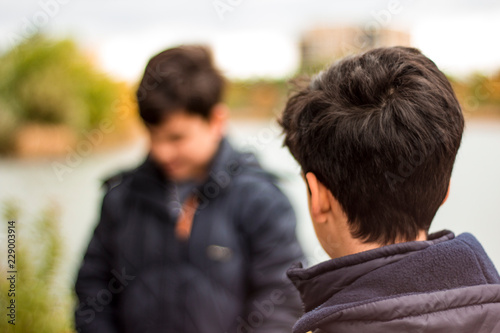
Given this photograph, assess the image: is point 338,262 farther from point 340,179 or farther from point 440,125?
point 440,125

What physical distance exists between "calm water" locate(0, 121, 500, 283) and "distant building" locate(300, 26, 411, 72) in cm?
42

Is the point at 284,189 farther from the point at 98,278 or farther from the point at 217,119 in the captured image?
the point at 98,278

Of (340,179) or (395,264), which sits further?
(340,179)

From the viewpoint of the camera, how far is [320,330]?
2.88 ft

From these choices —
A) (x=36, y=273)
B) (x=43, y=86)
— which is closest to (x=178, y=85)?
(x=36, y=273)

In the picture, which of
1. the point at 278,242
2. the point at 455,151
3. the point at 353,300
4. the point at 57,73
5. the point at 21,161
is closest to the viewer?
the point at 353,300

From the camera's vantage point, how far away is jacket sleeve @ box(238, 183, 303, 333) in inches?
67.7

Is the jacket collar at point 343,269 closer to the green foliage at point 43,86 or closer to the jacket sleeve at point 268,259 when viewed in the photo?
the jacket sleeve at point 268,259

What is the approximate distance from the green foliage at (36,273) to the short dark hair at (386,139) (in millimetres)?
2659

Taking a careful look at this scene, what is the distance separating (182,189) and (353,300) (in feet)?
3.62

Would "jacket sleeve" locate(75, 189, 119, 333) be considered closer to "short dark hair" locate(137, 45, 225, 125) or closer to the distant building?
"short dark hair" locate(137, 45, 225, 125)

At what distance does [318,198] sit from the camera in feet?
3.43

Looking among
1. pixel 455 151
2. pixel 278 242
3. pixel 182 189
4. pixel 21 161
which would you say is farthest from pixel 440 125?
pixel 21 161

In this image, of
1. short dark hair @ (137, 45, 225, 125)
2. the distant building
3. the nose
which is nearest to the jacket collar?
the distant building
